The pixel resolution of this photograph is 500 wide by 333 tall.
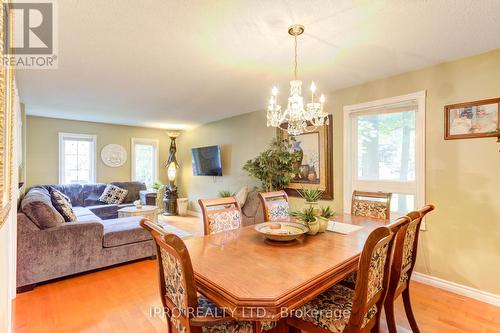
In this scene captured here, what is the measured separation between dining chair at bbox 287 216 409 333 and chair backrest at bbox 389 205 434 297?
0.86 ft

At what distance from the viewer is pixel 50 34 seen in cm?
197

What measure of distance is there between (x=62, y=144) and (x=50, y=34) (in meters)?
4.35

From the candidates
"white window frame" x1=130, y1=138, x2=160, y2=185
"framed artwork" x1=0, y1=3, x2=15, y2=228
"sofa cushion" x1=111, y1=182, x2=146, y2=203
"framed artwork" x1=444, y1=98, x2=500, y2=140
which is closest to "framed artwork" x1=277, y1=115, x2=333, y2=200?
"framed artwork" x1=444, y1=98, x2=500, y2=140

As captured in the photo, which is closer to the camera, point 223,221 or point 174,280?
point 174,280

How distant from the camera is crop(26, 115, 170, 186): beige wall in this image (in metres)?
5.11

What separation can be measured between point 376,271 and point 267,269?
0.56m

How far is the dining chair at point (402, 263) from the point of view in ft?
5.14

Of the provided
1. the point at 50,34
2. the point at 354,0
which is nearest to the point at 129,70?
the point at 50,34

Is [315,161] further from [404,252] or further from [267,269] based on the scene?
[267,269]

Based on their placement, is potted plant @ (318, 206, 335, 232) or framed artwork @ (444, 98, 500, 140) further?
framed artwork @ (444, 98, 500, 140)

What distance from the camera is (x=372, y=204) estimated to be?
101 inches

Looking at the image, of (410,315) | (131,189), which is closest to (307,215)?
(410,315)

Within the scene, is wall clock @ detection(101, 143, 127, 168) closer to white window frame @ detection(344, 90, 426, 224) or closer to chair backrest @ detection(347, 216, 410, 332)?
white window frame @ detection(344, 90, 426, 224)

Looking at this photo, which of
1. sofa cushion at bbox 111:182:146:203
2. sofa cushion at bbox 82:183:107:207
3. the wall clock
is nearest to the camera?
sofa cushion at bbox 82:183:107:207
